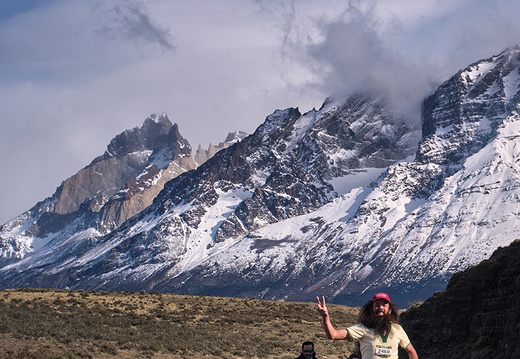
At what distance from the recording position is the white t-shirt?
2289 cm

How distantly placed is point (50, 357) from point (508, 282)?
26634 mm

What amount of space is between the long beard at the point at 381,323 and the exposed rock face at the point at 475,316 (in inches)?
768

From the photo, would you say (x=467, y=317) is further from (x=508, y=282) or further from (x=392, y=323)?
(x=392, y=323)

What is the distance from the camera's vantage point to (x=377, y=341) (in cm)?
2295

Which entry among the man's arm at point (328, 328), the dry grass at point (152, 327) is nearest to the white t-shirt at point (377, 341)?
the man's arm at point (328, 328)

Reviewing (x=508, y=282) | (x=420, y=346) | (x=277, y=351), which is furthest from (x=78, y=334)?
(x=508, y=282)

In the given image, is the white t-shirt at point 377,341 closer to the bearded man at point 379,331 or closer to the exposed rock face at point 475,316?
the bearded man at point 379,331

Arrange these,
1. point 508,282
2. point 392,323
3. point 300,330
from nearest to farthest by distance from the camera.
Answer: point 392,323 → point 508,282 → point 300,330

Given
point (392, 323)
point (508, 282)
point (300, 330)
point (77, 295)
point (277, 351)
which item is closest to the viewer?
point (392, 323)

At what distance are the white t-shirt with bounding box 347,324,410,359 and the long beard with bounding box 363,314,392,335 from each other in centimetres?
12

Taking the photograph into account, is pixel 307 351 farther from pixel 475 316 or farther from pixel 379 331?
pixel 475 316

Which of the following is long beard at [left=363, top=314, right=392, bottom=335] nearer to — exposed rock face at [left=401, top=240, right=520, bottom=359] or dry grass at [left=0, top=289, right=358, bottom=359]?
exposed rock face at [left=401, top=240, right=520, bottom=359]

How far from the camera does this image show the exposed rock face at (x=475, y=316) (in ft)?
146

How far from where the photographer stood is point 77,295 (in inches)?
3720
